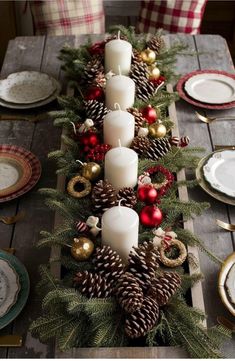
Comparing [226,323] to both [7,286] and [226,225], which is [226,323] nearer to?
[226,225]

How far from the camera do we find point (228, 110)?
169 centimetres

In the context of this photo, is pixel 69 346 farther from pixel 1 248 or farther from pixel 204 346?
pixel 1 248

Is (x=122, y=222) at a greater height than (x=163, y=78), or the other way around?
(x=122, y=222)

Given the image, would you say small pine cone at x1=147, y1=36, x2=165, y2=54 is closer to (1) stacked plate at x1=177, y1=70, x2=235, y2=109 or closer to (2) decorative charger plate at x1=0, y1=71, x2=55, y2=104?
(1) stacked plate at x1=177, y1=70, x2=235, y2=109

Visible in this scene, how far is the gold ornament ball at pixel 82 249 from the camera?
1032 mm

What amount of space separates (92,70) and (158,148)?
1.42 feet

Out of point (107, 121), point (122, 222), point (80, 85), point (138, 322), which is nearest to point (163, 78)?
point (80, 85)

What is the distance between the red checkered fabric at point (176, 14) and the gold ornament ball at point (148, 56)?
0.70 meters

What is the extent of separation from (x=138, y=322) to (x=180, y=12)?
68.7 inches

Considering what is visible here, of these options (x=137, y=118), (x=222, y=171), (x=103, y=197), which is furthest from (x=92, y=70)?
(x=103, y=197)

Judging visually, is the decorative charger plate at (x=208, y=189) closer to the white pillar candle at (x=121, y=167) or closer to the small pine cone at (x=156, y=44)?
the white pillar candle at (x=121, y=167)

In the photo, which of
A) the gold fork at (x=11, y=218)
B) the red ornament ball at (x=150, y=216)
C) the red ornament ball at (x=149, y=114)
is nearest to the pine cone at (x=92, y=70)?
the red ornament ball at (x=149, y=114)

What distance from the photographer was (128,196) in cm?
113

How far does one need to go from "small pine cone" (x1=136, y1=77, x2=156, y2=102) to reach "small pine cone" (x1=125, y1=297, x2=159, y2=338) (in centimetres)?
78
